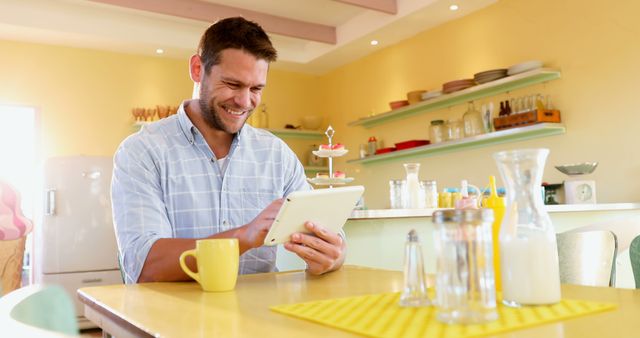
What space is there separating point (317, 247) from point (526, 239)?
59 cm

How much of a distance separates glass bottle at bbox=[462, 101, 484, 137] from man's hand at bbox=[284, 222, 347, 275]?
3.65 m

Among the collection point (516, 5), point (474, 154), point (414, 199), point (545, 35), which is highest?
point (516, 5)

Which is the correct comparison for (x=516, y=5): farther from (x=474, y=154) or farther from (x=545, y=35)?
(x=474, y=154)

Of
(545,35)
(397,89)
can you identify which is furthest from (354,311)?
(397,89)

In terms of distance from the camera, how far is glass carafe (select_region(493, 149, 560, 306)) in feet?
2.79

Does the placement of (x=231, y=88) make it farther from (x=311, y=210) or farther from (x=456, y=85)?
(x=456, y=85)

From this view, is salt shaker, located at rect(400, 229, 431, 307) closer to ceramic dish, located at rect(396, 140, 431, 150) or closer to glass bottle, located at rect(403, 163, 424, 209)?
glass bottle, located at rect(403, 163, 424, 209)

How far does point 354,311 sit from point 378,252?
2.09m

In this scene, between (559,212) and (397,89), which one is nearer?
(559,212)

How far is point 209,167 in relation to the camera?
174 cm

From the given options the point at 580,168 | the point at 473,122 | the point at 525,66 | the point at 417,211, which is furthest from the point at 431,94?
the point at 417,211

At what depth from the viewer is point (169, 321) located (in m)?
0.83

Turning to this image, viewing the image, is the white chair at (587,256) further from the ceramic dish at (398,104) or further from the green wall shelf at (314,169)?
Result: the green wall shelf at (314,169)

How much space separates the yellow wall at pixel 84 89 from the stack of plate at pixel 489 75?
312cm
